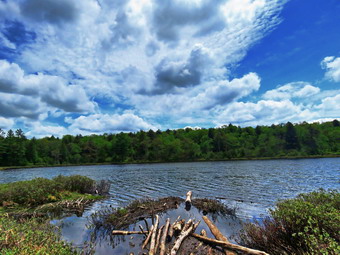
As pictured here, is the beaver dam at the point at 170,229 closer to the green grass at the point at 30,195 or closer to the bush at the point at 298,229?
the bush at the point at 298,229

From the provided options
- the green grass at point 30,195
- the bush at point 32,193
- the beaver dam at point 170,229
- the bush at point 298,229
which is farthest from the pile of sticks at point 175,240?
the bush at point 32,193

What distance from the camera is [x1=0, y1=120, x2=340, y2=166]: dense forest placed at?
130250 mm

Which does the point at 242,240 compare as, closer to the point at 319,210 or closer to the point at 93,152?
the point at 319,210

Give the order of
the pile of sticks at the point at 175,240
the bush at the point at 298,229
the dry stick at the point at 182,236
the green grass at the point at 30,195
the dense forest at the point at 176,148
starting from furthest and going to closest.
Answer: the dense forest at the point at 176,148 → the green grass at the point at 30,195 → the dry stick at the point at 182,236 → the pile of sticks at the point at 175,240 → the bush at the point at 298,229

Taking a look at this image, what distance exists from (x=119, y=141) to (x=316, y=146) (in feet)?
407

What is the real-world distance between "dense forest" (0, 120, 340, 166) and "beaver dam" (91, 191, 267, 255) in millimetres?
117254

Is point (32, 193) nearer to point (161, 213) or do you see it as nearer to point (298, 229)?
point (161, 213)

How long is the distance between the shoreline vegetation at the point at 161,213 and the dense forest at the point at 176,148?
11379 cm

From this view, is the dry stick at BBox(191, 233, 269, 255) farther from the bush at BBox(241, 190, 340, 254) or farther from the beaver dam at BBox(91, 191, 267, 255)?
the bush at BBox(241, 190, 340, 254)

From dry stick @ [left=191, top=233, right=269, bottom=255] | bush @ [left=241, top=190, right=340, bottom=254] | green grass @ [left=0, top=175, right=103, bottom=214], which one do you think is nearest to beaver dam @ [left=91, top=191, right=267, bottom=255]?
dry stick @ [left=191, top=233, right=269, bottom=255]

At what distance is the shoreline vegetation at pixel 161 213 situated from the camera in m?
7.35

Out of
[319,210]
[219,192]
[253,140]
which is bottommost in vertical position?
[219,192]

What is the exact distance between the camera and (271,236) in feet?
31.2

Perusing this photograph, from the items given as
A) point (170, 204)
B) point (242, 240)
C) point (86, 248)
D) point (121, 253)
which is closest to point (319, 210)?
point (242, 240)
